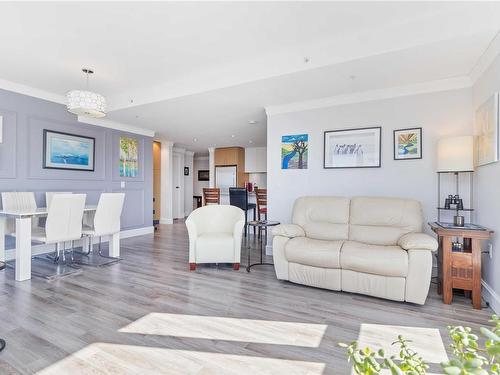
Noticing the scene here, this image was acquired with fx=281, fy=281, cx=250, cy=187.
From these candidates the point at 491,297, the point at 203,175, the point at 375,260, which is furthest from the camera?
the point at 203,175

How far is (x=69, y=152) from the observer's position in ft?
15.4

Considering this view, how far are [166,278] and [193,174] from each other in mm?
7451

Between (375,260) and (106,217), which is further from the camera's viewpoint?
(106,217)

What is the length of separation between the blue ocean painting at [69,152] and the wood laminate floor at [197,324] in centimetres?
197

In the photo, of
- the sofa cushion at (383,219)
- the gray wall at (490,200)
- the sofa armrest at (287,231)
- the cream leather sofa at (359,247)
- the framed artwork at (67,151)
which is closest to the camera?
the gray wall at (490,200)

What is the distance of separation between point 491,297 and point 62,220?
4.58m

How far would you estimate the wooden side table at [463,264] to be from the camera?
2525 millimetres

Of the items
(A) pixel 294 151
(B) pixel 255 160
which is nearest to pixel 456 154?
(A) pixel 294 151

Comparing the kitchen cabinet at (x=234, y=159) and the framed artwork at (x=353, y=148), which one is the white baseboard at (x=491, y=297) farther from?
the kitchen cabinet at (x=234, y=159)

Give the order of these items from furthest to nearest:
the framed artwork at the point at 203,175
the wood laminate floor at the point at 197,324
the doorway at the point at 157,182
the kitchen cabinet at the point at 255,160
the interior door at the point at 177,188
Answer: the framed artwork at the point at 203,175 < the interior door at the point at 177,188 < the kitchen cabinet at the point at 255,160 < the doorway at the point at 157,182 < the wood laminate floor at the point at 197,324

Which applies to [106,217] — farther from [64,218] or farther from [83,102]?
[83,102]

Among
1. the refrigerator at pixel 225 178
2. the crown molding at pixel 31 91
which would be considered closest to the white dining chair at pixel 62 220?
the crown molding at pixel 31 91

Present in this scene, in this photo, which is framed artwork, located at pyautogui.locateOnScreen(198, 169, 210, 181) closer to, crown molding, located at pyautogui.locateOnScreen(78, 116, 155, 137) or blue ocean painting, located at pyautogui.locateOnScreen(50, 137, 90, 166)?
crown molding, located at pyautogui.locateOnScreen(78, 116, 155, 137)

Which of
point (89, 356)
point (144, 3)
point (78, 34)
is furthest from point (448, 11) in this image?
point (89, 356)
